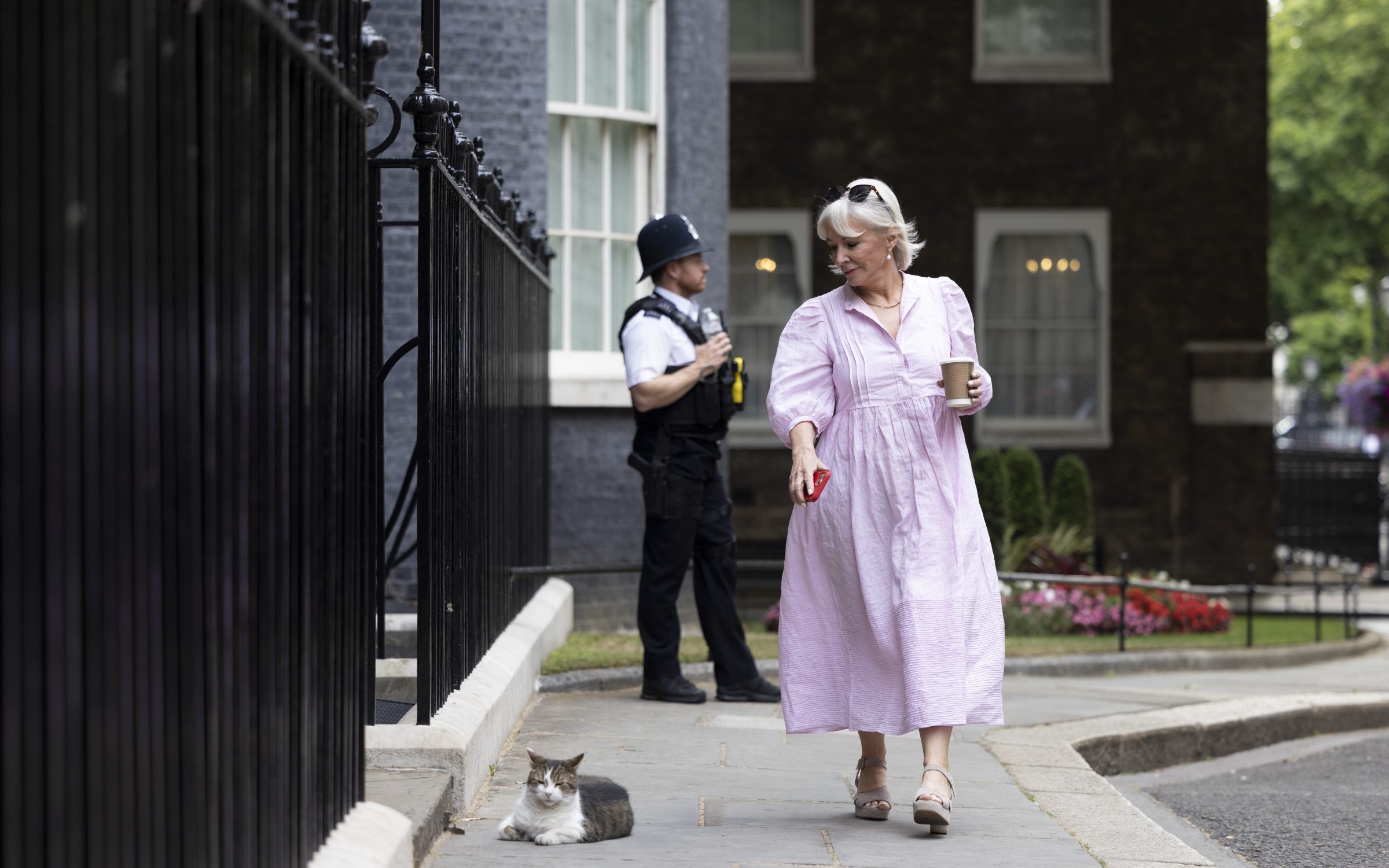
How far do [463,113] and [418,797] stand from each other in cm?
647

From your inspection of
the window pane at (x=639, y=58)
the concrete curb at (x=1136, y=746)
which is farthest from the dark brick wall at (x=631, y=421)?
the concrete curb at (x=1136, y=746)

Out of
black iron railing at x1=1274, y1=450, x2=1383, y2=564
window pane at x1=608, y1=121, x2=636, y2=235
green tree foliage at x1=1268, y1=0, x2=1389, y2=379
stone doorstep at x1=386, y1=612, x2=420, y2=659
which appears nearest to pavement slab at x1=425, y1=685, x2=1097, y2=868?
stone doorstep at x1=386, y1=612, x2=420, y2=659

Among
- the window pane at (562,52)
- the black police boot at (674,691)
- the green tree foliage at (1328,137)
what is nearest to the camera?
the black police boot at (674,691)

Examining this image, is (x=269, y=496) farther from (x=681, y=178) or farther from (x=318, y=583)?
(x=681, y=178)

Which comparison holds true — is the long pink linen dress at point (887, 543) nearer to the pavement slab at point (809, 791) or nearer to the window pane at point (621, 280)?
the pavement slab at point (809, 791)

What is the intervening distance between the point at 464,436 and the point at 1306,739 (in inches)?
216

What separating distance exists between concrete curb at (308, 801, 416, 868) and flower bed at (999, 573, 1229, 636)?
9022 millimetres

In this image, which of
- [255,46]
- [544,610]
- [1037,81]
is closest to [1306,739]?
[544,610]

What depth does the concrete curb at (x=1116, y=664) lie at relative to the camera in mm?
7719

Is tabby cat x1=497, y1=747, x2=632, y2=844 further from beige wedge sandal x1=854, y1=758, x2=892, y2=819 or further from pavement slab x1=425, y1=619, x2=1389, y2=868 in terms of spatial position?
beige wedge sandal x1=854, y1=758, x2=892, y2=819

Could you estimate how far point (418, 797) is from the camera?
4.25 metres

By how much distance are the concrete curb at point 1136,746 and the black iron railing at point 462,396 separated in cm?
208

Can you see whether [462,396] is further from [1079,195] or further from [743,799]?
[1079,195]

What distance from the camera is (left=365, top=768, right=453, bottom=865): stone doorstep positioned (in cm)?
404
